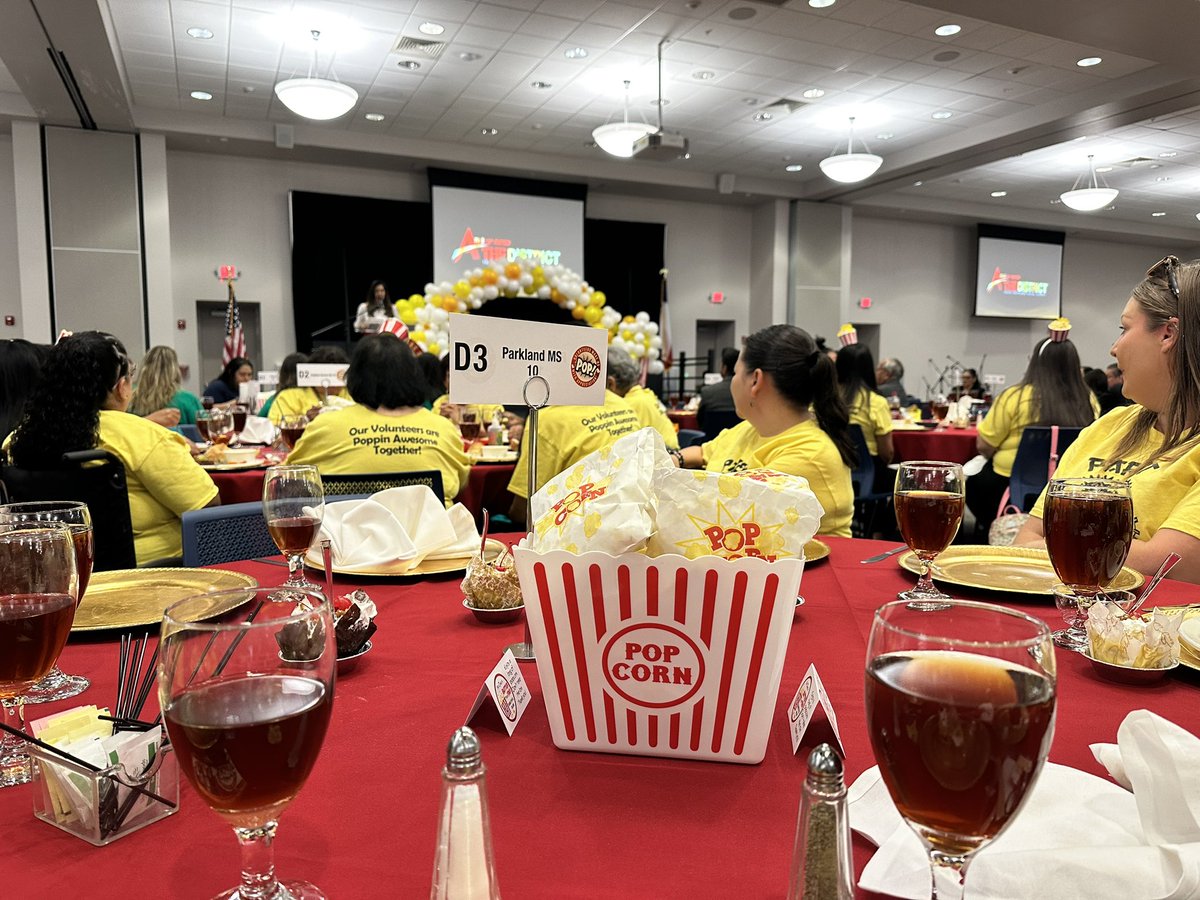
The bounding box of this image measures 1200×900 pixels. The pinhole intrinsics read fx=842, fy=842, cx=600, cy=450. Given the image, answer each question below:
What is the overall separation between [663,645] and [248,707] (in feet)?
1.16

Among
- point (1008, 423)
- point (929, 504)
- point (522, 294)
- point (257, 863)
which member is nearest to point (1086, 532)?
point (929, 504)

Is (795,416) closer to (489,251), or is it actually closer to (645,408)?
(645,408)

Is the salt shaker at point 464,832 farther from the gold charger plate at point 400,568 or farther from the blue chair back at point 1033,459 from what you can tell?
the blue chair back at point 1033,459

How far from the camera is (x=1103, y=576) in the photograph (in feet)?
3.61

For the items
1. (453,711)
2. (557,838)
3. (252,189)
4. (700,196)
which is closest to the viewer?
(557,838)

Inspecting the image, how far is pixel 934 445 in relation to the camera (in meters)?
5.79

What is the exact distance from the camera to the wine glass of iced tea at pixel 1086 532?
3.51 feet

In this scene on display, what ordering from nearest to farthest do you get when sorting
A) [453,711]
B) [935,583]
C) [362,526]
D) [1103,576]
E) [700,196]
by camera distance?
1. [453,711]
2. [1103,576]
3. [935,583]
4. [362,526]
5. [700,196]

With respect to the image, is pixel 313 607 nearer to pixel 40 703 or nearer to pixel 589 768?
pixel 589 768

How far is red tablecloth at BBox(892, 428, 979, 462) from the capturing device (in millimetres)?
5730

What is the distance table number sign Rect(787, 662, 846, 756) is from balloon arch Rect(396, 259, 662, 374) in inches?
336

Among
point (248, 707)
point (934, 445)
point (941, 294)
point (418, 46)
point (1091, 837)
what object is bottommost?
point (934, 445)

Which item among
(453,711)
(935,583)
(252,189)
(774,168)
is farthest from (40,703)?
(774,168)

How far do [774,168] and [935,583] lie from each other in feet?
39.3
